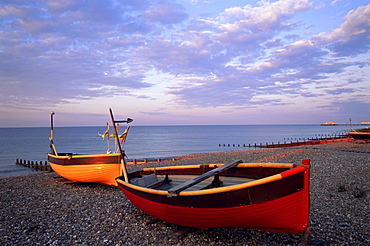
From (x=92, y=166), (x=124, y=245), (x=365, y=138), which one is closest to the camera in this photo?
(x=124, y=245)

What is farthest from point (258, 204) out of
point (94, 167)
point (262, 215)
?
point (94, 167)

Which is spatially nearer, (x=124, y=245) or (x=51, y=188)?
(x=124, y=245)

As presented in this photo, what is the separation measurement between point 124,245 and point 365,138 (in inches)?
1794

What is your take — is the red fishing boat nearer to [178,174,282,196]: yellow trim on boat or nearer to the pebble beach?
[178,174,282,196]: yellow trim on boat

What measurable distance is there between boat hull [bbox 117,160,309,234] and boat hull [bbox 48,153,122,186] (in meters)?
7.20

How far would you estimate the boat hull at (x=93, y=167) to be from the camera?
42.0ft

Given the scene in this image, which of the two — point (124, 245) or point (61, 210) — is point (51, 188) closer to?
point (61, 210)

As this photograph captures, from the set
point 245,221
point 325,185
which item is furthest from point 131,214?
point 325,185

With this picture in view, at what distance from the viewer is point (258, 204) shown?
A: 18.1 feet

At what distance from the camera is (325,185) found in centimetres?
1197

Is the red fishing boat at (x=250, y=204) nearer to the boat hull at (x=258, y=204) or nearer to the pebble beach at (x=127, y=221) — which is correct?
the boat hull at (x=258, y=204)

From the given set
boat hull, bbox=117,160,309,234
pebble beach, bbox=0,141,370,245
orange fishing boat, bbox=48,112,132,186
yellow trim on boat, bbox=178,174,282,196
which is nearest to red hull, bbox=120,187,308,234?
boat hull, bbox=117,160,309,234

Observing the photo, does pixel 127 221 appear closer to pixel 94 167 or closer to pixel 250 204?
pixel 250 204

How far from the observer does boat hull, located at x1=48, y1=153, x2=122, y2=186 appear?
12789 millimetres
